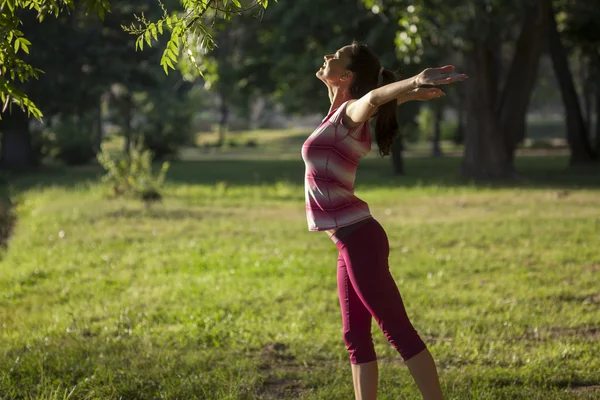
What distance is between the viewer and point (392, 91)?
411 centimetres

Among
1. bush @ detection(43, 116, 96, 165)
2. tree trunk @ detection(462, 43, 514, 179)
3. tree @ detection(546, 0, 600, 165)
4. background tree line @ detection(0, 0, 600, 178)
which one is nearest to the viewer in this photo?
background tree line @ detection(0, 0, 600, 178)

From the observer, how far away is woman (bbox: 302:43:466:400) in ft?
14.6

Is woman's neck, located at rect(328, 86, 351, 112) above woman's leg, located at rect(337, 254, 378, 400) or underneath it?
above

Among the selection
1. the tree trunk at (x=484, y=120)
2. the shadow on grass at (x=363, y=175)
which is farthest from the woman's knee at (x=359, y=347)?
the tree trunk at (x=484, y=120)

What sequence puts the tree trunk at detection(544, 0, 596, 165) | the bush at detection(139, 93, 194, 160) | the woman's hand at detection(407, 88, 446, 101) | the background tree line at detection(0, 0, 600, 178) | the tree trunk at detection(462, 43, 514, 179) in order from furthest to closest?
the bush at detection(139, 93, 194, 160) < the tree trunk at detection(544, 0, 596, 165) < the tree trunk at detection(462, 43, 514, 179) < the background tree line at detection(0, 0, 600, 178) < the woman's hand at detection(407, 88, 446, 101)

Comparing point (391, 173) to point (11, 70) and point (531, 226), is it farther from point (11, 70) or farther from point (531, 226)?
point (11, 70)

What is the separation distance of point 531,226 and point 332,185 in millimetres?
11031

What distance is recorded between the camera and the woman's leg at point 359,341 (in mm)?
4656

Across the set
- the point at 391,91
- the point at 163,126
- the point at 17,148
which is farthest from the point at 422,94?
the point at 163,126

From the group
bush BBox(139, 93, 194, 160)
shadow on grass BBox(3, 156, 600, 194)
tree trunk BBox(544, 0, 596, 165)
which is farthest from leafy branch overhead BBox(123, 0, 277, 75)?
bush BBox(139, 93, 194, 160)

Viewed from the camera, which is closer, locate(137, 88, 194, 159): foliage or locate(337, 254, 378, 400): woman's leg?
locate(337, 254, 378, 400): woman's leg

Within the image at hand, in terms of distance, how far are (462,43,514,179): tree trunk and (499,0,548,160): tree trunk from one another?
41 centimetres

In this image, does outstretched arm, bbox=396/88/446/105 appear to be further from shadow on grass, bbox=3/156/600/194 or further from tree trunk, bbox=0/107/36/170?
tree trunk, bbox=0/107/36/170

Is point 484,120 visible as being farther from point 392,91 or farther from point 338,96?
point 392,91
